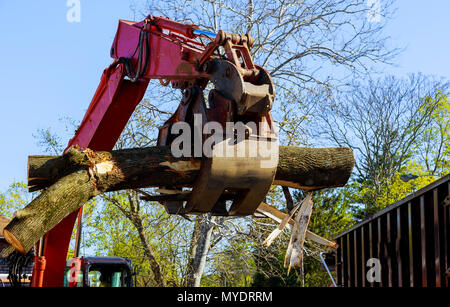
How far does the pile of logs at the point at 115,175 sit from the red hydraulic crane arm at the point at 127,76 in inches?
32.5

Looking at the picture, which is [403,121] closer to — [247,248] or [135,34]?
[247,248]

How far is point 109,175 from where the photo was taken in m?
4.57

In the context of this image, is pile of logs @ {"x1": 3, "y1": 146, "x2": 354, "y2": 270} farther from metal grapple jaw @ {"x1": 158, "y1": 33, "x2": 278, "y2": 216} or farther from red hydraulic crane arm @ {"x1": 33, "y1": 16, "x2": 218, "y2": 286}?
red hydraulic crane arm @ {"x1": 33, "y1": 16, "x2": 218, "y2": 286}

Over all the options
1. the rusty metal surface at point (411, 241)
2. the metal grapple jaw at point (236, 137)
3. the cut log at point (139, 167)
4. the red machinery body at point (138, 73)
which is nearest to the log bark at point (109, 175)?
the cut log at point (139, 167)

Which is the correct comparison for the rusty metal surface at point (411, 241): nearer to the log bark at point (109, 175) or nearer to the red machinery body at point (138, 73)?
the log bark at point (109, 175)

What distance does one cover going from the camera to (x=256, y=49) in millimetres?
15797

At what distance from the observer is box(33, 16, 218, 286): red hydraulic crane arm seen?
5199 millimetres

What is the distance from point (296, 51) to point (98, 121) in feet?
35.0

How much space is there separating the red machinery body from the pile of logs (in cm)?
79

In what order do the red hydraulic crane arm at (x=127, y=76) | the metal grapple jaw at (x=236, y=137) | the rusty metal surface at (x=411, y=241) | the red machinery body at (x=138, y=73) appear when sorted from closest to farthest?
the metal grapple jaw at (x=236, y=137)
the red machinery body at (x=138, y=73)
the red hydraulic crane arm at (x=127, y=76)
the rusty metal surface at (x=411, y=241)

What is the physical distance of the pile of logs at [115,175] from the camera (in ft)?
13.8

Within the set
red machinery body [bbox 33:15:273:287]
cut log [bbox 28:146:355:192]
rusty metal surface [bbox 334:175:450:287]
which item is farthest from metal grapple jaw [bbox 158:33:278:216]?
rusty metal surface [bbox 334:175:450:287]

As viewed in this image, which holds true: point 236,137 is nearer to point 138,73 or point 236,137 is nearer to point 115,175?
point 115,175
